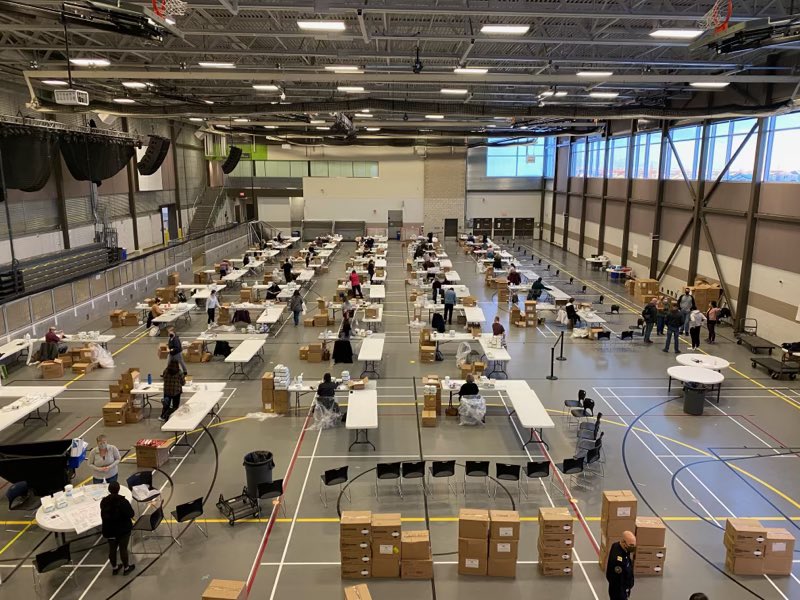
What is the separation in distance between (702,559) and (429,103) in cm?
2106

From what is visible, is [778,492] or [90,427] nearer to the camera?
[778,492]

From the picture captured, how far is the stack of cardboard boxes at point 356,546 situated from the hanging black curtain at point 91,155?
69.4 ft

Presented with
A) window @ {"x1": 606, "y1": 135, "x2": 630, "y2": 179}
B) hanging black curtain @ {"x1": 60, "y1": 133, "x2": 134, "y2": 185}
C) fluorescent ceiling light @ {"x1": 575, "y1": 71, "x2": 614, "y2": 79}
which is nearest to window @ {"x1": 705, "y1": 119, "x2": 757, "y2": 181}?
fluorescent ceiling light @ {"x1": 575, "y1": 71, "x2": 614, "y2": 79}

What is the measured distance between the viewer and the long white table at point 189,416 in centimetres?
1207

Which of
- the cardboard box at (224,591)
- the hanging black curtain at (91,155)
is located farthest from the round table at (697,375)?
the hanging black curtain at (91,155)

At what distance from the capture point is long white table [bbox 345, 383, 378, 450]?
12180 millimetres

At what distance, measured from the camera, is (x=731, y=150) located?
23609 mm

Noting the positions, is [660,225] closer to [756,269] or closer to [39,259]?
[756,269]

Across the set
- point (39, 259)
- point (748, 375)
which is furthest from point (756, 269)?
point (39, 259)

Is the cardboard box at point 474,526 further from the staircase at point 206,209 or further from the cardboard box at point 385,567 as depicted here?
the staircase at point 206,209

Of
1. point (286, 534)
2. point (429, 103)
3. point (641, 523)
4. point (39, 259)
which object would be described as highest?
point (429, 103)

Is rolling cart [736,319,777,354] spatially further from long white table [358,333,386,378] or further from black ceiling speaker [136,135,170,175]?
black ceiling speaker [136,135,170,175]

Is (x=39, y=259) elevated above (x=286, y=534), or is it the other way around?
(x=39, y=259)

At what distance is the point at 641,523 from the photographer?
8805mm
